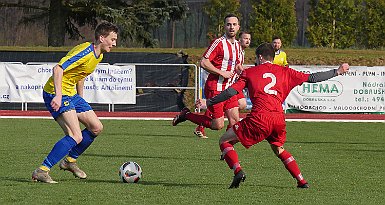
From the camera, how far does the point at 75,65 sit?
9617 millimetres

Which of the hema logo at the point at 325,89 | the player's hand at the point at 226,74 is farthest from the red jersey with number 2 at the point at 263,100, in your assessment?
the hema logo at the point at 325,89

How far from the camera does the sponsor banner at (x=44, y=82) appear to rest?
2575cm

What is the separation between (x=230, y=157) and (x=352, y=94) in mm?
17133

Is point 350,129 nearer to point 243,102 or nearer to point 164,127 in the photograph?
point 164,127

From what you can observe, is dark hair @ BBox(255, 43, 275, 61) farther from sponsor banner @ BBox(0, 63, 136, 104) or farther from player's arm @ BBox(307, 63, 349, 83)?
sponsor banner @ BBox(0, 63, 136, 104)

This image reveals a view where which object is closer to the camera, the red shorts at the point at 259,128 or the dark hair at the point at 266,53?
the red shorts at the point at 259,128

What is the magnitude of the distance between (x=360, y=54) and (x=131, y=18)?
1112 centimetres

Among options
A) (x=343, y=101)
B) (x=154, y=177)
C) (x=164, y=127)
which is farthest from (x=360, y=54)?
(x=154, y=177)

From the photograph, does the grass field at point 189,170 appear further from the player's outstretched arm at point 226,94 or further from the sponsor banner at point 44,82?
the sponsor banner at point 44,82

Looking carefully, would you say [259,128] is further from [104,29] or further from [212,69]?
[212,69]

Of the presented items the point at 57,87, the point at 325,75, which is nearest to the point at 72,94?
the point at 57,87

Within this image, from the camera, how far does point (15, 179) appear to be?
9891 millimetres

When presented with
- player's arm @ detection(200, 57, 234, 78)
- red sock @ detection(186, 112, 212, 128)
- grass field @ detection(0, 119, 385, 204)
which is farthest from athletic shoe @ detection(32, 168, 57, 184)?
red sock @ detection(186, 112, 212, 128)

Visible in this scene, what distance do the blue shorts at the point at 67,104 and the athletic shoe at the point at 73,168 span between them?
612mm
